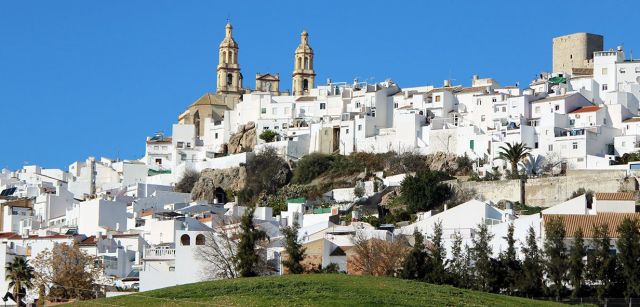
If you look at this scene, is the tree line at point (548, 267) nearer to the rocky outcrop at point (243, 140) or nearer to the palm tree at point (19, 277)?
the palm tree at point (19, 277)

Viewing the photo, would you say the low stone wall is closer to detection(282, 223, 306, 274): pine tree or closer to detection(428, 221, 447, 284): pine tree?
detection(428, 221, 447, 284): pine tree

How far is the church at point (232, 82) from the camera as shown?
12888 cm

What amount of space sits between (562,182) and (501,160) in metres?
7.38

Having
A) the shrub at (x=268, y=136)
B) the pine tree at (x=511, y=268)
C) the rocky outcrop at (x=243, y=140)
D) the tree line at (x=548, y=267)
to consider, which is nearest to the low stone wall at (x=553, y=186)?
the tree line at (x=548, y=267)

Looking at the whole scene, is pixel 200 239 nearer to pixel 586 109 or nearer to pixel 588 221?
pixel 588 221

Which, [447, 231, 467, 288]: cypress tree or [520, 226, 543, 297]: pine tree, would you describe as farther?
[447, 231, 467, 288]: cypress tree

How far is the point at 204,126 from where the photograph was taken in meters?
126

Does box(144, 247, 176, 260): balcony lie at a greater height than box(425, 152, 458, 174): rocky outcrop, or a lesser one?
lesser

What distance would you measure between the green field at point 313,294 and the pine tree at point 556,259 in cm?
408

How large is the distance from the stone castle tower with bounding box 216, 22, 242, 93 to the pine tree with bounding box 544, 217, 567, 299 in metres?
71.9

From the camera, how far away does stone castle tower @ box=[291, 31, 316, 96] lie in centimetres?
13450

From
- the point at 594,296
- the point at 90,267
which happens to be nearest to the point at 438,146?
the point at 90,267

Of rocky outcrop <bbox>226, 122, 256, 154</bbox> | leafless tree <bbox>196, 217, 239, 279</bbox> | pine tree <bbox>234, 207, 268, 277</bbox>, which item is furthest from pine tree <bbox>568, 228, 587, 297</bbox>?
rocky outcrop <bbox>226, 122, 256, 154</bbox>

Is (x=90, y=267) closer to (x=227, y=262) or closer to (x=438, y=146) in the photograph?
(x=227, y=262)
